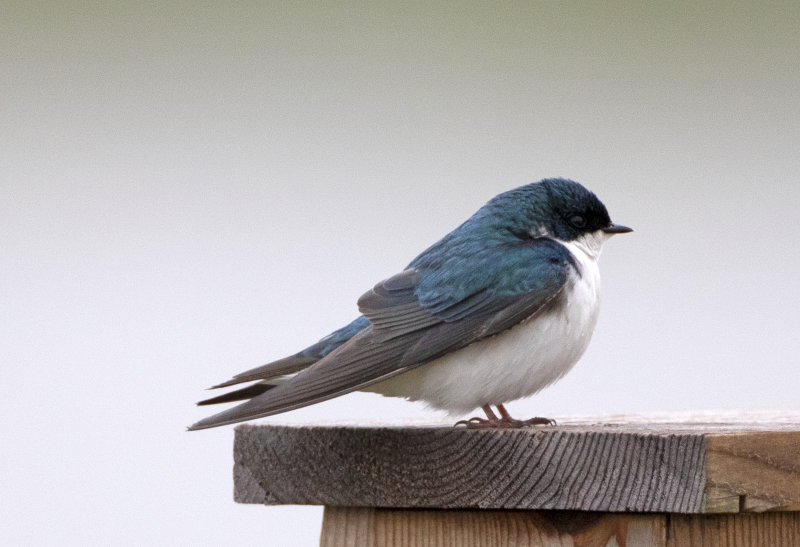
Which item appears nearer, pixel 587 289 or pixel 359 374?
pixel 359 374

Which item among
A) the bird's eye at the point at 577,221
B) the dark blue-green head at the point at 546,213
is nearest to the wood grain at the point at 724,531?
the dark blue-green head at the point at 546,213

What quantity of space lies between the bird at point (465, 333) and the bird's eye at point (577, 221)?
0.19 meters

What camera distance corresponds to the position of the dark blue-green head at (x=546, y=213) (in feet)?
8.71

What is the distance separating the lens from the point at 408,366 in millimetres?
2213

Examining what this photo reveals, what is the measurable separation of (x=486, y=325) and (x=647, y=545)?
0.57 m

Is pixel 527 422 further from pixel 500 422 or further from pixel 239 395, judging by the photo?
pixel 239 395

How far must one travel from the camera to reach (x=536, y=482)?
6.32 ft

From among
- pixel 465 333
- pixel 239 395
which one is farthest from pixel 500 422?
pixel 239 395

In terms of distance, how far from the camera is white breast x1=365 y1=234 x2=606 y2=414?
2.31 metres

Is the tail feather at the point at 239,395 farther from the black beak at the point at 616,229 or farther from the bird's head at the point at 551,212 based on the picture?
the black beak at the point at 616,229

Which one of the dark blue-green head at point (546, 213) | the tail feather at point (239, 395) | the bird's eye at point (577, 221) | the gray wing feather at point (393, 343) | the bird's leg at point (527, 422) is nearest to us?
the gray wing feather at point (393, 343)

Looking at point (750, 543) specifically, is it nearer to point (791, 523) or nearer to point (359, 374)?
point (791, 523)

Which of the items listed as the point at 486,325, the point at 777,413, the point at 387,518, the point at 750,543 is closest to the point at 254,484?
the point at 387,518

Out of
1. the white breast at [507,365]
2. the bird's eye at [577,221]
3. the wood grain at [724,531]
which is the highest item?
the bird's eye at [577,221]
